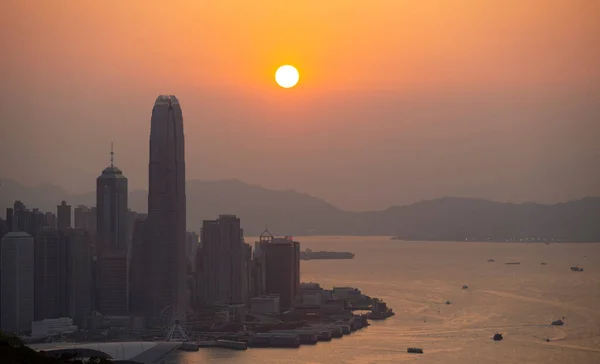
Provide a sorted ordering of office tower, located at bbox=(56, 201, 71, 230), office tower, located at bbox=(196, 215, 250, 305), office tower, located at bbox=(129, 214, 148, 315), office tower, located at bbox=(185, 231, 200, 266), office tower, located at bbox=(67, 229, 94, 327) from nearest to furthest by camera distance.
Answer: office tower, located at bbox=(67, 229, 94, 327) < office tower, located at bbox=(129, 214, 148, 315) < office tower, located at bbox=(196, 215, 250, 305) < office tower, located at bbox=(56, 201, 71, 230) < office tower, located at bbox=(185, 231, 200, 266)

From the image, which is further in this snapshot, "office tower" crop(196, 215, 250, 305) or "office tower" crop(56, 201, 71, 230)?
"office tower" crop(56, 201, 71, 230)

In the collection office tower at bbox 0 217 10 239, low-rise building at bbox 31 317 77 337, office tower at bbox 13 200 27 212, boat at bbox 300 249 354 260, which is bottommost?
low-rise building at bbox 31 317 77 337

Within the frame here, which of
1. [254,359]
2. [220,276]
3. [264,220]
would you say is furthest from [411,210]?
[254,359]

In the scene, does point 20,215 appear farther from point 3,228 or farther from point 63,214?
point 63,214

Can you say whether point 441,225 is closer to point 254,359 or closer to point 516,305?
point 516,305

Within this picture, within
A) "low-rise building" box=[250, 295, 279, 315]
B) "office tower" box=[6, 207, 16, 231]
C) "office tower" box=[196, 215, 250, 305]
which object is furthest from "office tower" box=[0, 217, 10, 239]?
"low-rise building" box=[250, 295, 279, 315]

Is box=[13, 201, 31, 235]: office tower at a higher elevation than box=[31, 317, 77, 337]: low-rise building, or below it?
higher

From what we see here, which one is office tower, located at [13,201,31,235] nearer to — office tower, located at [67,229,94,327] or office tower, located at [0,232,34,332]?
office tower, located at [0,232,34,332]
